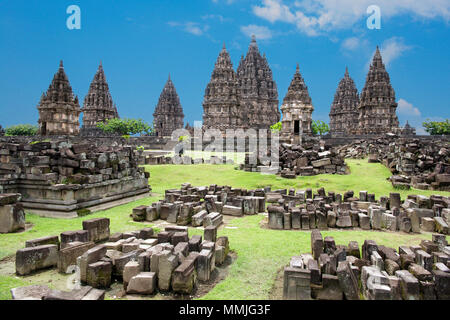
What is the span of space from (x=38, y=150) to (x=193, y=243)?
700cm

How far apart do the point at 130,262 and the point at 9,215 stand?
3.98 meters

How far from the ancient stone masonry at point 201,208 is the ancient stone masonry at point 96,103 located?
48787 mm

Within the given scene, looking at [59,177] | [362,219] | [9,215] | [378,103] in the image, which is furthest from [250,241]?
[378,103]

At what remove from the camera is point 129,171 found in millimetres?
10906

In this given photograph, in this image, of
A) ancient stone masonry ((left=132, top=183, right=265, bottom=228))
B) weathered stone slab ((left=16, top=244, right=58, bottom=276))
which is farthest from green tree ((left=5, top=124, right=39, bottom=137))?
weathered stone slab ((left=16, top=244, right=58, bottom=276))

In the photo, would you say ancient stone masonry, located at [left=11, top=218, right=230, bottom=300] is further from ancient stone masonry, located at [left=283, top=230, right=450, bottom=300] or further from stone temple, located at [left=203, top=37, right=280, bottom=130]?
stone temple, located at [left=203, top=37, right=280, bottom=130]

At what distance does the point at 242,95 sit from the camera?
5700cm

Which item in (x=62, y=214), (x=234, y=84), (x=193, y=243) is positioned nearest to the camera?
(x=193, y=243)

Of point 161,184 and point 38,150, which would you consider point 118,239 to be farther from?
point 161,184

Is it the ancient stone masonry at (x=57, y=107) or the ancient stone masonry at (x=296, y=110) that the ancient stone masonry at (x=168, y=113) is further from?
the ancient stone masonry at (x=296, y=110)

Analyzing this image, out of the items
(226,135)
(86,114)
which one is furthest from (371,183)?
(86,114)

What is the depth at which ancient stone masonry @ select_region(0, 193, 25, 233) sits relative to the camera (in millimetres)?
6520

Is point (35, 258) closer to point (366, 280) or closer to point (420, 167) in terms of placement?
point (366, 280)
